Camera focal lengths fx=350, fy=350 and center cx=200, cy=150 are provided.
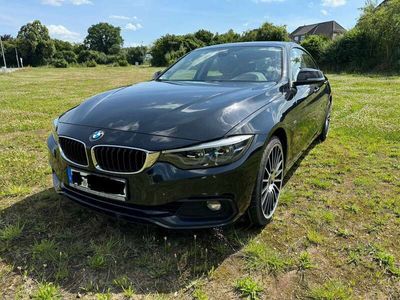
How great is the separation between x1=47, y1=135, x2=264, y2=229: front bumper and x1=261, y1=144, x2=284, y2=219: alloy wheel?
34cm

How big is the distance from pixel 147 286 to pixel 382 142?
471 cm

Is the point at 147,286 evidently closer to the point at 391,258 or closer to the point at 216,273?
the point at 216,273

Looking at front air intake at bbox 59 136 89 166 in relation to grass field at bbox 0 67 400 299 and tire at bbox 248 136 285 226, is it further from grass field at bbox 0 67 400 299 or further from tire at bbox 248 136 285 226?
tire at bbox 248 136 285 226

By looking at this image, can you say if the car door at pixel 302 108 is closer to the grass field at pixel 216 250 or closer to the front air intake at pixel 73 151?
the grass field at pixel 216 250

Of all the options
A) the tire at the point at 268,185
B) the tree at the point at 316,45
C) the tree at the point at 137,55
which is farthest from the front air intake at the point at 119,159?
the tree at the point at 137,55

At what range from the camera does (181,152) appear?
220cm

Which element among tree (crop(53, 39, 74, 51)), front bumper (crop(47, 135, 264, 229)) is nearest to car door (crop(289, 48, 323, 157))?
front bumper (crop(47, 135, 264, 229))

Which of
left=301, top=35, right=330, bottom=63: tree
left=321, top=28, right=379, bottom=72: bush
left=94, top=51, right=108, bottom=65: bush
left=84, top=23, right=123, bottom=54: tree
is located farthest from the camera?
left=84, top=23, right=123, bottom=54: tree

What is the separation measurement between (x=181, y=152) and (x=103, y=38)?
9222 centimetres

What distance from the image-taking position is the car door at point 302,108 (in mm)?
3379

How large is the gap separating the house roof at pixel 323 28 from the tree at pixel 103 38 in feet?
144

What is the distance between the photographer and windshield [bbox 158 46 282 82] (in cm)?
345

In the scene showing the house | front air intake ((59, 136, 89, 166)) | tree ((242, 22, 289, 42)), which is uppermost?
the house

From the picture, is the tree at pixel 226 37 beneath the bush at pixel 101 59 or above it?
above
